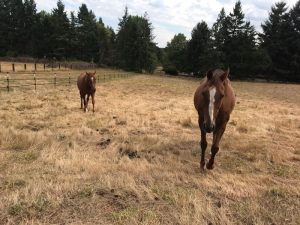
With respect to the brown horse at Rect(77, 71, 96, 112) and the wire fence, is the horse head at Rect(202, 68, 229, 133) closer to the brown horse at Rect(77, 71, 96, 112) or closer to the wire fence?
the brown horse at Rect(77, 71, 96, 112)

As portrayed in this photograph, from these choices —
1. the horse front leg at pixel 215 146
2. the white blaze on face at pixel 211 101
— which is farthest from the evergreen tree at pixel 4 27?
the white blaze on face at pixel 211 101

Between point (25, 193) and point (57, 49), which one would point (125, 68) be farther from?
point (25, 193)

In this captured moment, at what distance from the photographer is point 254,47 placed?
60438 millimetres

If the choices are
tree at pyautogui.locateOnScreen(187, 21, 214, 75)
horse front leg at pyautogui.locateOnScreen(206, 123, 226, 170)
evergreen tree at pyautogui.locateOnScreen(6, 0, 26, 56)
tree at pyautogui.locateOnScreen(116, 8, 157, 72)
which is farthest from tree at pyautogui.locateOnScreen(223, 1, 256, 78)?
horse front leg at pyautogui.locateOnScreen(206, 123, 226, 170)

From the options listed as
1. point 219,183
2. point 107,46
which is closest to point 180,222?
point 219,183

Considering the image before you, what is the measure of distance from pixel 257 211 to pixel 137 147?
378cm

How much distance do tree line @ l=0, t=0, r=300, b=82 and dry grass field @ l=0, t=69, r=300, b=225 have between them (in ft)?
166

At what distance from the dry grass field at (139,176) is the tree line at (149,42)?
1987 inches

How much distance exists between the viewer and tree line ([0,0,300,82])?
59.3 metres

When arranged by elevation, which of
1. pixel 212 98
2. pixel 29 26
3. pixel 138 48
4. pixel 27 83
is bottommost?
pixel 27 83

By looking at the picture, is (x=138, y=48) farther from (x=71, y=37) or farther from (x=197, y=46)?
(x=71, y=37)

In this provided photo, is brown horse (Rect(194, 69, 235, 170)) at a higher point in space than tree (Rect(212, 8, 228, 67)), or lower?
lower

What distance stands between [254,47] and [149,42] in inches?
805

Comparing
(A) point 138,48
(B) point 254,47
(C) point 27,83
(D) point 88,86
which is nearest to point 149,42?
(A) point 138,48
